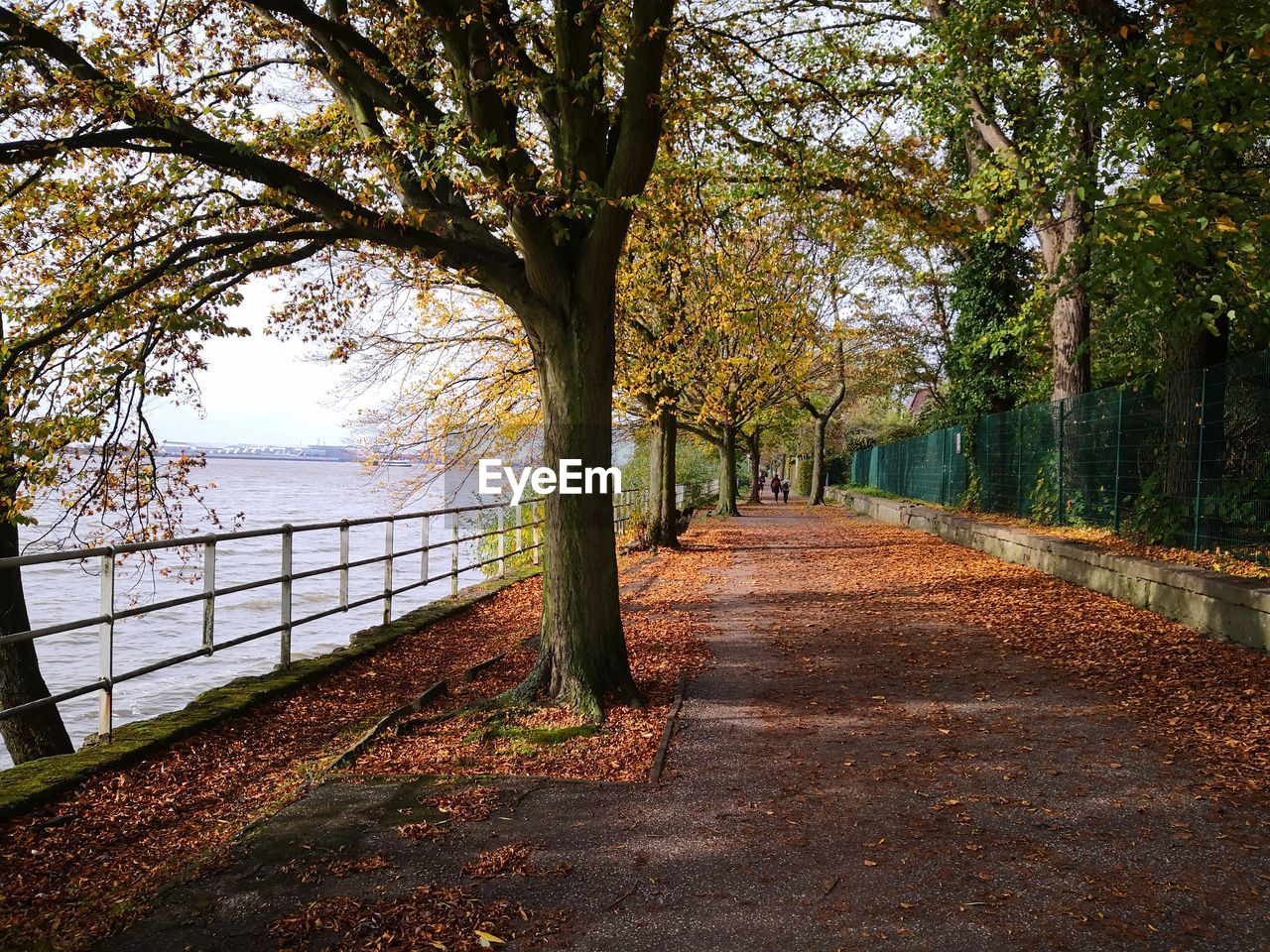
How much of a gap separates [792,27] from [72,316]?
33.7ft

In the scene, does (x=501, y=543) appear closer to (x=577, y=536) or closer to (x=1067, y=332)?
(x=577, y=536)

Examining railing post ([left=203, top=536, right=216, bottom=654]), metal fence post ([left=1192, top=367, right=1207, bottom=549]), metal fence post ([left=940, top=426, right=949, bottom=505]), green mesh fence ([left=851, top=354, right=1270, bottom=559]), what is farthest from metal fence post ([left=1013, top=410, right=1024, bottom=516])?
railing post ([left=203, top=536, right=216, bottom=654])

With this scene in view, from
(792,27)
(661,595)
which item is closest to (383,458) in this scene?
(661,595)

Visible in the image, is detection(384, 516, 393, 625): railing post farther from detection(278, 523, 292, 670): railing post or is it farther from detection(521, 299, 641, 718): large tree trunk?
detection(521, 299, 641, 718): large tree trunk

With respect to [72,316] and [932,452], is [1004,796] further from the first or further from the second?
[932,452]

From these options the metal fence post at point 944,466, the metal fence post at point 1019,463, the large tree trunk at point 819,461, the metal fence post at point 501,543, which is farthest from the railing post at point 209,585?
the large tree trunk at point 819,461

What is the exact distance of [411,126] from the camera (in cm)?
663

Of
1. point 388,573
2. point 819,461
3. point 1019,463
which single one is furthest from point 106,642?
point 819,461

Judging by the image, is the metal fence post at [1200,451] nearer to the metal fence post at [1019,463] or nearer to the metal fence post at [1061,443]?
the metal fence post at [1061,443]

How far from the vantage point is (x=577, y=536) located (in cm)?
729

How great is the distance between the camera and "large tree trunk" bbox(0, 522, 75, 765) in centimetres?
807

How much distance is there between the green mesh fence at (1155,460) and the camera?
10461mm

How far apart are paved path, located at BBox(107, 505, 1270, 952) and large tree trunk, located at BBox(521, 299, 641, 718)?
95cm

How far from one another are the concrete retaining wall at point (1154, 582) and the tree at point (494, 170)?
5.65m
